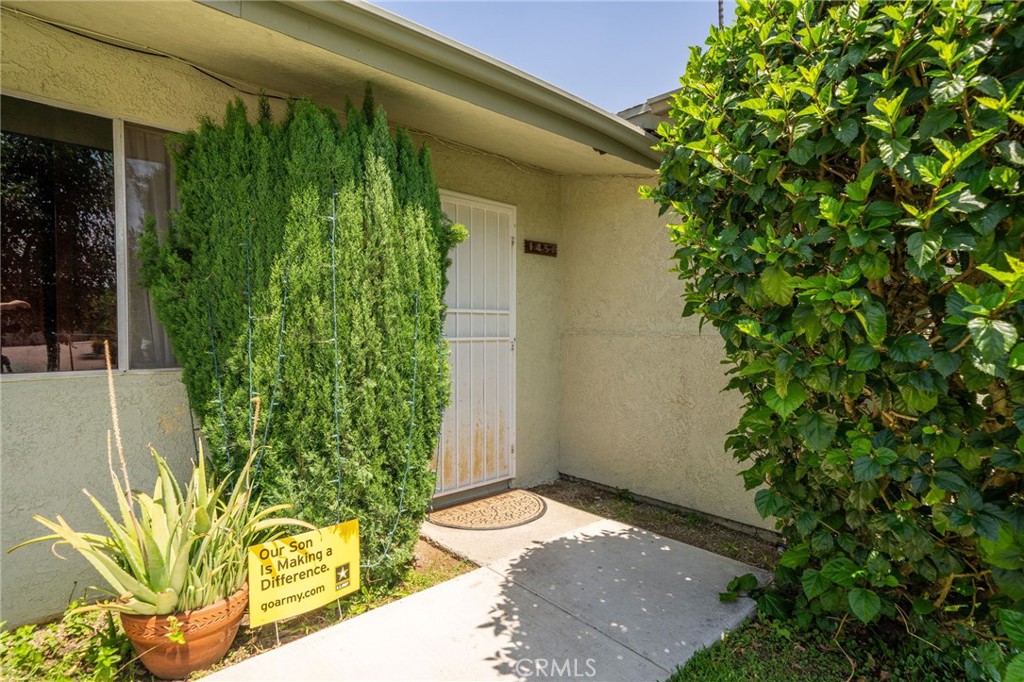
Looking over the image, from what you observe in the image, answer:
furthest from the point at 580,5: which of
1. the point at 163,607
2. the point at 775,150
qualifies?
the point at 163,607

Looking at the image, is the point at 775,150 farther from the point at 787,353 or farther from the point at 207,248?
the point at 207,248

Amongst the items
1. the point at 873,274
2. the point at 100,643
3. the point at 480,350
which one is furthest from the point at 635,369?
the point at 100,643

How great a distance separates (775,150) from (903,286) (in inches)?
32.3

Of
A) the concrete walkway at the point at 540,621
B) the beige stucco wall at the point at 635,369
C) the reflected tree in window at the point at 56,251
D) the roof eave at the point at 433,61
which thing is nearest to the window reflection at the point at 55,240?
the reflected tree in window at the point at 56,251

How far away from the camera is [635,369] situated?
182 inches

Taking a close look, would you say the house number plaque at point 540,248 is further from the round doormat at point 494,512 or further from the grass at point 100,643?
the grass at point 100,643

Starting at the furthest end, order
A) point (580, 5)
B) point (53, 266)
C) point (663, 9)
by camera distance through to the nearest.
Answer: point (663, 9) → point (580, 5) → point (53, 266)

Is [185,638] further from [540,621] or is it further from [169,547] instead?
[540,621]

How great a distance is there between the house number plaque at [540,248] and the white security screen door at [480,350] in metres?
0.19

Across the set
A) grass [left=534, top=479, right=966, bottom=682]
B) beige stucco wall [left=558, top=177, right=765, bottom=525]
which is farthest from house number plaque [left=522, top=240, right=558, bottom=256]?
grass [left=534, top=479, right=966, bottom=682]

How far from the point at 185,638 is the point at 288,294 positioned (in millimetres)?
1643

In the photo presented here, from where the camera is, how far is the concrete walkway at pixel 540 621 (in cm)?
230

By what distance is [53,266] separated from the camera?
263 cm

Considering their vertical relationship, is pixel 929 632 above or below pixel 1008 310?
A: below
